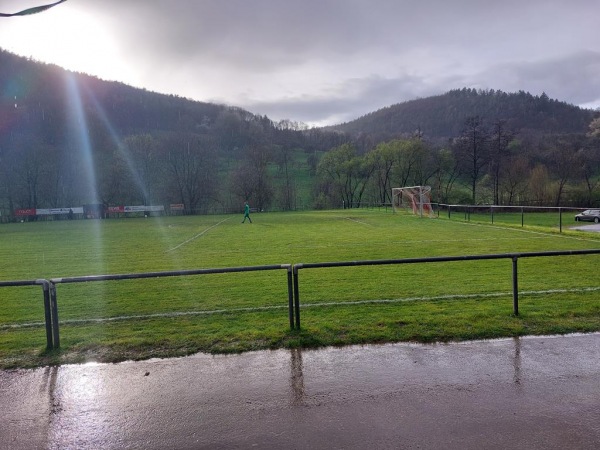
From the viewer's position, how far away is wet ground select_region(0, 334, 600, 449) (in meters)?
3.08

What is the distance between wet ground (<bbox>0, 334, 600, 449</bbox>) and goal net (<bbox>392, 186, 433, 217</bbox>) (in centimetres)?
3430

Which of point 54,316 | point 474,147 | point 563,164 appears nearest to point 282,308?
point 54,316

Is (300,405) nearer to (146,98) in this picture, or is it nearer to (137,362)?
(137,362)

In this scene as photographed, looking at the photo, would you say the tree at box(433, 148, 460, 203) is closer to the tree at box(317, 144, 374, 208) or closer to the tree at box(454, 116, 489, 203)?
the tree at box(454, 116, 489, 203)

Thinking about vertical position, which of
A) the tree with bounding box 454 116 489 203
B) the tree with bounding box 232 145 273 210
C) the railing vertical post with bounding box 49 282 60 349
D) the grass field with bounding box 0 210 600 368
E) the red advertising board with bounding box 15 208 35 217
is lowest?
the grass field with bounding box 0 210 600 368

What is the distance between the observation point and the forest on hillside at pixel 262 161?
65.5 metres

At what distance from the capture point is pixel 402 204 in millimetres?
46938

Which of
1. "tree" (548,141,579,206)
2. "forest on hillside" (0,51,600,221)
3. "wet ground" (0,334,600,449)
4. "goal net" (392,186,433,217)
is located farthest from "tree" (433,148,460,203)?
"wet ground" (0,334,600,449)

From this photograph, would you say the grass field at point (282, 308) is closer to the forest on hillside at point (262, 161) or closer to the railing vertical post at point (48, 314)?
the railing vertical post at point (48, 314)

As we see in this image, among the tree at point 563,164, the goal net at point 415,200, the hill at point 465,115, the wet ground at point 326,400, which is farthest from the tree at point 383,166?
the wet ground at point 326,400

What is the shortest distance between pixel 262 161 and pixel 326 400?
75.9 metres

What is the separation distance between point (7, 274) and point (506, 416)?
46.6 ft

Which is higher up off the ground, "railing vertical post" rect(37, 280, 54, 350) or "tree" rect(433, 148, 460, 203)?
"tree" rect(433, 148, 460, 203)

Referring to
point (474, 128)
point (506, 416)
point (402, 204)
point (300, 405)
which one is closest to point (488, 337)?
point (506, 416)
